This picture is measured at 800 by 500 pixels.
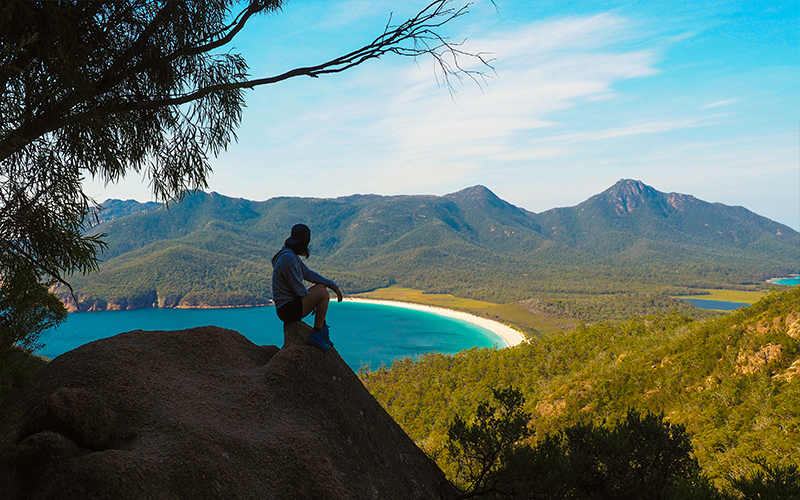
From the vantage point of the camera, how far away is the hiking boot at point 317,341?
5258 mm

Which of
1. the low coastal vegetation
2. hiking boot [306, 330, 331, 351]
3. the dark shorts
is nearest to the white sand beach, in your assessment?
the low coastal vegetation

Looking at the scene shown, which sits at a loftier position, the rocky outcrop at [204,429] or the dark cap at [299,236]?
the dark cap at [299,236]

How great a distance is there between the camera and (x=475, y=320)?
370ft

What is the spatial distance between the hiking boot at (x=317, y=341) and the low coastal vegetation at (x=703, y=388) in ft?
7.87

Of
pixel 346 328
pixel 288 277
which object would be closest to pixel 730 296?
pixel 346 328

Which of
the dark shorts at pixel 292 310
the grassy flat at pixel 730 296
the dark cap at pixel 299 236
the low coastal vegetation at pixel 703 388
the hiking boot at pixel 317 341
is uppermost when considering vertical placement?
the dark cap at pixel 299 236

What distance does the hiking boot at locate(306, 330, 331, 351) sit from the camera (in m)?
5.26

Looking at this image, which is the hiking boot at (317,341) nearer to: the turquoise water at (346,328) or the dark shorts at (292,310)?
the dark shorts at (292,310)

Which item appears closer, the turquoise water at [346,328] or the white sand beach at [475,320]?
the turquoise water at [346,328]

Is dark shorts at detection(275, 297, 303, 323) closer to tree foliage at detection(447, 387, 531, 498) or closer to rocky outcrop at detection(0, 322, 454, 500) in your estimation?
rocky outcrop at detection(0, 322, 454, 500)

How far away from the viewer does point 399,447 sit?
5.22m

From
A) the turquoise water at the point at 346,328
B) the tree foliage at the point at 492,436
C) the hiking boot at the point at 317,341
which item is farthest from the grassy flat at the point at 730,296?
the hiking boot at the point at 317,341

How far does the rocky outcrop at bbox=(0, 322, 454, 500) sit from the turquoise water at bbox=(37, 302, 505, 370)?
2739 inches

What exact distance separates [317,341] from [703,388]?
15.5m
